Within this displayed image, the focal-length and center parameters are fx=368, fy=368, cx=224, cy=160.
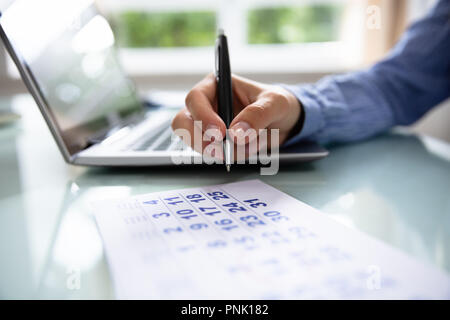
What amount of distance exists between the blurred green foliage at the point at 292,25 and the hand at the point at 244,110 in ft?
6.17

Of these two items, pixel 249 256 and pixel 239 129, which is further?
pixel 239 129

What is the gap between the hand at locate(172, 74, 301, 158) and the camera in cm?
40

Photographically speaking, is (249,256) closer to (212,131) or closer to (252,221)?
(252,221)

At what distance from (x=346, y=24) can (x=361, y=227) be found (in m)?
1.91

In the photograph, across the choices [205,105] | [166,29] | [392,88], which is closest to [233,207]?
[205,105]

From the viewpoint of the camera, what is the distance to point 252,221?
325 millimetres

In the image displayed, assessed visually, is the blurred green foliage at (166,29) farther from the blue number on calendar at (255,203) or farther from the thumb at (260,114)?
the blue number on calendar at (255,203)

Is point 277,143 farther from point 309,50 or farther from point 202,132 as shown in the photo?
point 309,50

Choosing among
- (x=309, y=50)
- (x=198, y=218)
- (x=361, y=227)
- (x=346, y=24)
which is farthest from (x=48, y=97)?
(x=309, y=50)

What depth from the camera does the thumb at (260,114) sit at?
0.39m

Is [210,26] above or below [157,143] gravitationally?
above

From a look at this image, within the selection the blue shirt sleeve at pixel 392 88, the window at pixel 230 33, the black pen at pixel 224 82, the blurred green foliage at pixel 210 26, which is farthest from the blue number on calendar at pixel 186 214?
the blurred green foliage at pixel 210 26

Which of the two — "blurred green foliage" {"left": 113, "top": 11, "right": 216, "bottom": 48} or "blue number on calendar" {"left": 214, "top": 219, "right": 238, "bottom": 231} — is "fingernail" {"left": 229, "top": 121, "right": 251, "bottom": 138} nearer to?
"blue number on calendar" {"left": 214, "top": 219, "right": 238, "bottom": 231}

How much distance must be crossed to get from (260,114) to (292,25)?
2.03m
